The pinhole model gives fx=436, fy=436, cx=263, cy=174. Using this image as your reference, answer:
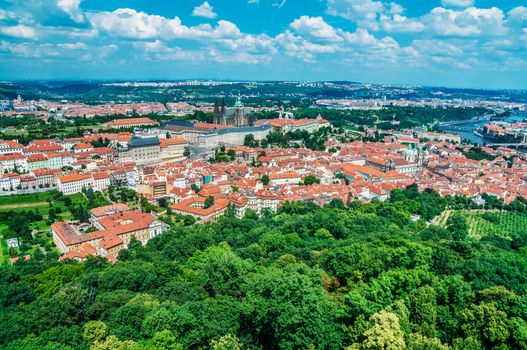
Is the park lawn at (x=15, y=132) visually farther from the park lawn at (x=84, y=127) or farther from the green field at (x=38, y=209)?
the green field at (x=38, y=209)

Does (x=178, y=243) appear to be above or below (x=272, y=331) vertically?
below

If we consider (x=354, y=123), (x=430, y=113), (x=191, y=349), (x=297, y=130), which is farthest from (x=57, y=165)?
(x=430, y=113)

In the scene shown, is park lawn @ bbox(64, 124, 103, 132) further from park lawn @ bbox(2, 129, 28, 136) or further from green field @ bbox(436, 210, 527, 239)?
green field @ bbox(436, 210, 527, 239)

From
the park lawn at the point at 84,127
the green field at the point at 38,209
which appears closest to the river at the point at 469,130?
the park lawn at the point at 84,127

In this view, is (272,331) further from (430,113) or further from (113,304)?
(430,113)

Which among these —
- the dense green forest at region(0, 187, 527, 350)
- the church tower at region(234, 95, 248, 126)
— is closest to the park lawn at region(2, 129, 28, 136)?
the church tower at region(234, 95, 248, 126)
